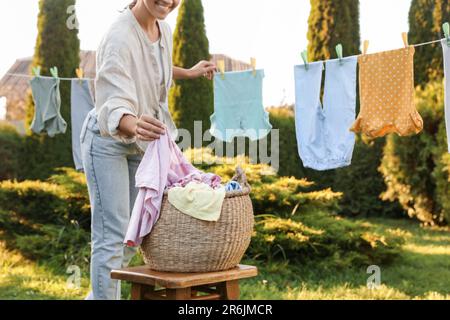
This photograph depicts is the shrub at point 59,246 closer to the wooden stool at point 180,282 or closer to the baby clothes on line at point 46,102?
the baby clothes on line at point 46,102

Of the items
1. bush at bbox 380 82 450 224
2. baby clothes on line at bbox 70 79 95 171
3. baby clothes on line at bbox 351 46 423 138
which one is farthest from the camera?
bush at bbox 380 82 450 224

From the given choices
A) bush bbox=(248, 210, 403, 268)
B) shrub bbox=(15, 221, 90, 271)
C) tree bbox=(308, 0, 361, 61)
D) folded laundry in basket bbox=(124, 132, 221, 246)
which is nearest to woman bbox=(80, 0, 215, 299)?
folded laundry in basket bbox=(124, 132, 221, 246)

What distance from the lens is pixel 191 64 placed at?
664 centimetres

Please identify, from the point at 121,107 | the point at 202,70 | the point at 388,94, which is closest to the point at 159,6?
the point at 121,107

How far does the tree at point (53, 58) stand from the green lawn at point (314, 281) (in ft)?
4.87

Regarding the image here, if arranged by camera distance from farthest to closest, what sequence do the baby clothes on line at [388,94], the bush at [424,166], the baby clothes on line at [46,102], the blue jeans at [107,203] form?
the bush at [424,166] < the baby clothes on line at [46,102] < the baby clothes on line at [388,94] < the blue jeans at [107,203]

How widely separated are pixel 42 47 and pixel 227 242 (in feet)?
17.8

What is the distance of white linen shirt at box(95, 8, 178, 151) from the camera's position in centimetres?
203

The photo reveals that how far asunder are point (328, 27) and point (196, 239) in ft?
17.8

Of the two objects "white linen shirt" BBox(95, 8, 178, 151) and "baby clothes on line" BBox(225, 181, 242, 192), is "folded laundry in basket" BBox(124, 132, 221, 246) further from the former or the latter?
"white linen shirt" BBox(95, 8, 178, 151)

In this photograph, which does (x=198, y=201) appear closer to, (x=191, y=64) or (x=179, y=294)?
(x=179, y=294)

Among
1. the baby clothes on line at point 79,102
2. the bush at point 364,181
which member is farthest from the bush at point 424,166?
the baby clothes on line at point 79,102

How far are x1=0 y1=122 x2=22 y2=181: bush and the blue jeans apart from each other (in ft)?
15.9

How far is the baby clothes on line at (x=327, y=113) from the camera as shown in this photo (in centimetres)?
399
